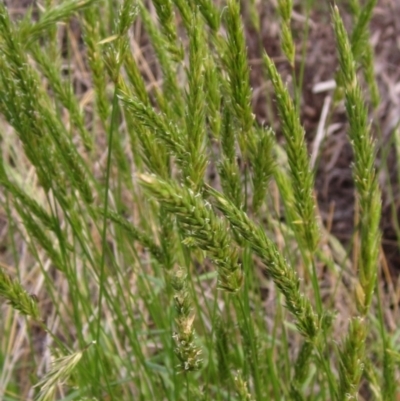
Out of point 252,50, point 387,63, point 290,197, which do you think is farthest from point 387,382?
point 252,50

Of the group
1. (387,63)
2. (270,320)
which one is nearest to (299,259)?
(270,320)

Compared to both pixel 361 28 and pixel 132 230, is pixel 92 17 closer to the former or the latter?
pixel 132 230

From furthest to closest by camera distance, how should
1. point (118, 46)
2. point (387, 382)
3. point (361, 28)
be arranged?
point (361, 28)
point (387, 382)
point (118, 46)

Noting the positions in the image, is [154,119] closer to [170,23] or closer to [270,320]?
[170,23]

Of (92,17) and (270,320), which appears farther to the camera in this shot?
(270,320)

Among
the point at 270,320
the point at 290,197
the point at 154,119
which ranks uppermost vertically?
the point at 154,119

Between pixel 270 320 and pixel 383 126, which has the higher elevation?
pixel 383 126

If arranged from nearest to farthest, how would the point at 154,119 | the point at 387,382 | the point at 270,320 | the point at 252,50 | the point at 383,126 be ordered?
the point at 154,119, the point at 387,382, the point at 270,320, the point at 383,126, the point at 252,50

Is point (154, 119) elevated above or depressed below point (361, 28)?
above

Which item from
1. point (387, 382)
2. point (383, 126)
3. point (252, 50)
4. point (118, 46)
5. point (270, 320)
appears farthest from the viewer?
point (252, 50)
